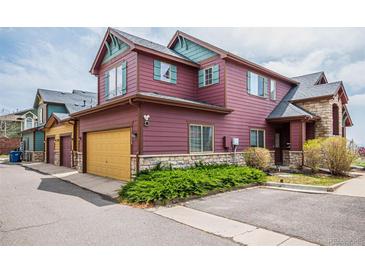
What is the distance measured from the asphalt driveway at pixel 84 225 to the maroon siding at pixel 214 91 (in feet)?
24.9

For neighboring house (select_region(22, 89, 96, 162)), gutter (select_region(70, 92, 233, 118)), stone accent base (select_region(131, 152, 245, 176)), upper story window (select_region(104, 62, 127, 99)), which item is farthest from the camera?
neighboring house (select_region(22, 89, 96, 162))

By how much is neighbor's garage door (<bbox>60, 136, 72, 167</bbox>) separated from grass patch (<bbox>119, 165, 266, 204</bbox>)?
9.72 metres

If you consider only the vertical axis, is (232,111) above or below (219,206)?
above

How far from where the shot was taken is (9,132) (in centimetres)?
3206

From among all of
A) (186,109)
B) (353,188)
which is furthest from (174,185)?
(353,188)

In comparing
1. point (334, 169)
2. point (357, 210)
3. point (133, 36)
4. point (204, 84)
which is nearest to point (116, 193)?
point (357, 210)

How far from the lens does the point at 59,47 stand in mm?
9125

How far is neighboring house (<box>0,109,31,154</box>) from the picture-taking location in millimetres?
30736

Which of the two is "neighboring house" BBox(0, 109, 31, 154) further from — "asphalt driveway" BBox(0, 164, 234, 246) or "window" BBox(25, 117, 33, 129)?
"asphalt driveway" BBox(0, 164, 234, 246)

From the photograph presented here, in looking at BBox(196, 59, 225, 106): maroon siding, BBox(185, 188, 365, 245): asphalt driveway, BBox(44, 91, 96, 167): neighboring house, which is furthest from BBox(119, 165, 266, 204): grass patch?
BBox(44, 91, 96, 167): neighboring house

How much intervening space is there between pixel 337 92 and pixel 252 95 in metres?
5.72

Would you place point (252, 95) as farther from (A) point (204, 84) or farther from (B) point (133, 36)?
(B) point (133, 36)

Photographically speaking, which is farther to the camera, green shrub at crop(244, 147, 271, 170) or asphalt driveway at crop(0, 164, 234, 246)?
green shrub at crop(244, 147, 271, 170)

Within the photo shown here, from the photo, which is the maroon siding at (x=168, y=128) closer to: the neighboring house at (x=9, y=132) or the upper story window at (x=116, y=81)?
the upper story window at (x=116, y=81)
